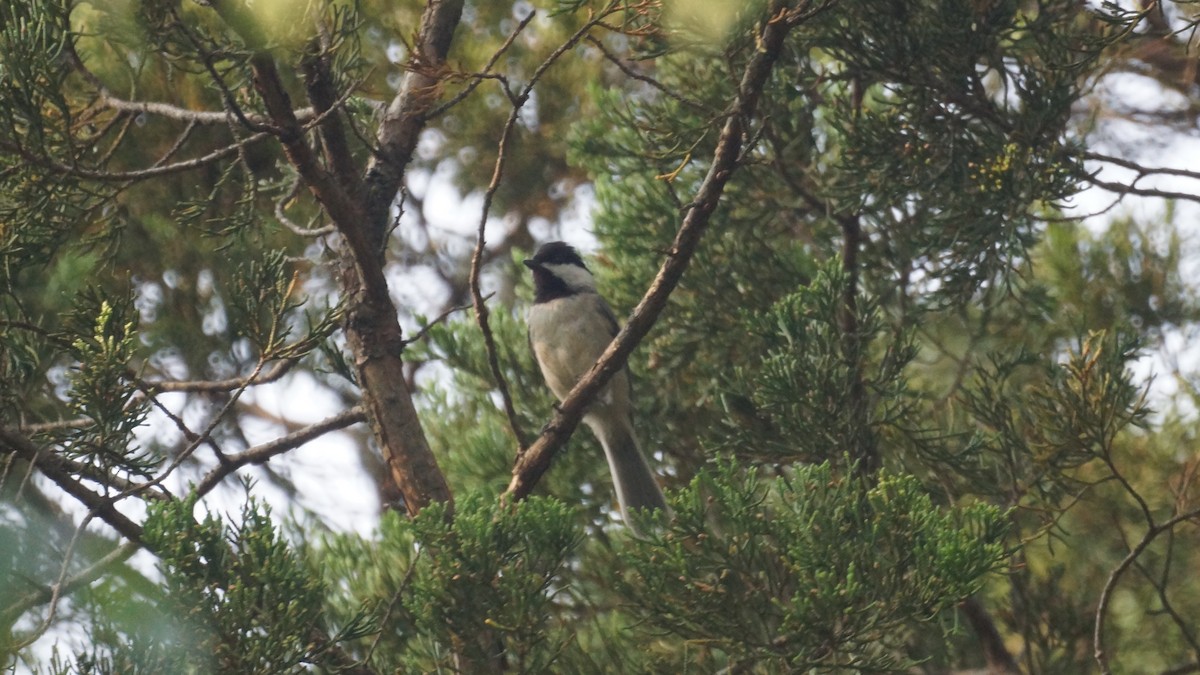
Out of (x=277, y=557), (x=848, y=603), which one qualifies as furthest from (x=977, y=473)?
(x=277, y=557)

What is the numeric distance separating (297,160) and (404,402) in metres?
0.82

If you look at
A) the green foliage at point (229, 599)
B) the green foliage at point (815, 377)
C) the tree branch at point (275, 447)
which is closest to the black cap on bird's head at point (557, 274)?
the green foliage at point (815, 377)

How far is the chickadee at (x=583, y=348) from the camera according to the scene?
4781 mm

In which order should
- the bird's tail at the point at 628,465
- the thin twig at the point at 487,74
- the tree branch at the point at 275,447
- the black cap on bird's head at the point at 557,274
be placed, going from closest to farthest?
the thin twig at the point at 487,74 → the tree branch at the point at 275,447 → the bird's tail at the point at 628,465 → the black cap on bird's head at the point at 557,274

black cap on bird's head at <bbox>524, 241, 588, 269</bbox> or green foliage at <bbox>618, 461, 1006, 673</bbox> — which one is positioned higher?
black cap on bird's head at <bbox>524, 241, 588, 269</bbox>

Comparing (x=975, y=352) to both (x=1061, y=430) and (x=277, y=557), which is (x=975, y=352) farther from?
(x=277, y=557)

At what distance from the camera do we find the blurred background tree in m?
2.82

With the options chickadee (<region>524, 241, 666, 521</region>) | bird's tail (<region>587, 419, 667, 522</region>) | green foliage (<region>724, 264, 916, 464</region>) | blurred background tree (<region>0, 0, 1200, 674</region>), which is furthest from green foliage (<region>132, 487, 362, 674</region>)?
bird's tail (<region>587, 419, 667, 522</region>)

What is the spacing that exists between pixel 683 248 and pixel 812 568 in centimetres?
88

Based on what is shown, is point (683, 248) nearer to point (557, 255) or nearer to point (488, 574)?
point (488, 574)

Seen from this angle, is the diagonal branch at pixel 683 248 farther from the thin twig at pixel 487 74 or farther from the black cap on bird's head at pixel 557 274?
the black cap on bird's head at pixel 557 274

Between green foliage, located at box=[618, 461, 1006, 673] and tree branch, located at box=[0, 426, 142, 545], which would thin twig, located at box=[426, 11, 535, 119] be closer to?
green foliage, located at box=[618, 461, 1006, 673]

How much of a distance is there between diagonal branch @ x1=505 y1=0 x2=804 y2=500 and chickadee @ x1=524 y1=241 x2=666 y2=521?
84 cm

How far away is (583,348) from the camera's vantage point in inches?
211
